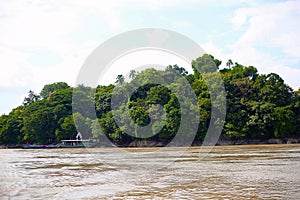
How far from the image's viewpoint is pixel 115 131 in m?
54.5

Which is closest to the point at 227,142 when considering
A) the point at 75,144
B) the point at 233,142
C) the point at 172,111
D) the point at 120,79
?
the point at 233,142

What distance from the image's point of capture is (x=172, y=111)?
166 feet

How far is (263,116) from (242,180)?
3862cm

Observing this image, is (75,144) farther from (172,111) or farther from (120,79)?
(172,111)

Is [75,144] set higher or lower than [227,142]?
higher

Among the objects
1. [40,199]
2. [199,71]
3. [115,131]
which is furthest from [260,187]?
[199,71]

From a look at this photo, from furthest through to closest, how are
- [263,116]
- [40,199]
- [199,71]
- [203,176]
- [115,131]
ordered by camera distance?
[199,71]
[115,131]
[263,116]
[203,176]
[40,199]

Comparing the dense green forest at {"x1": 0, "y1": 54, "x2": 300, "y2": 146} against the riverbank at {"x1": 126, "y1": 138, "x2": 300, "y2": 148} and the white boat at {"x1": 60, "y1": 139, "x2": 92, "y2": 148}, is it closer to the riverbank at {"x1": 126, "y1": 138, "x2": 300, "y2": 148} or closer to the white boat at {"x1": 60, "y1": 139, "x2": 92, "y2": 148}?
the riverbank at {"x1": 126, "y1": 138, "x2": 300, "y2": 148}

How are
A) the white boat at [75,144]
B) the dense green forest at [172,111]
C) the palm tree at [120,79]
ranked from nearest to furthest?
1. the dense green forest at [172,111]
2. the white boat at [75,144]
3. the palm tree at [120,79]

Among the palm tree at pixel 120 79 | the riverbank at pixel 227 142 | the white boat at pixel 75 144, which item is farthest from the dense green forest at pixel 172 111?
the palm tree at pixel 120 79

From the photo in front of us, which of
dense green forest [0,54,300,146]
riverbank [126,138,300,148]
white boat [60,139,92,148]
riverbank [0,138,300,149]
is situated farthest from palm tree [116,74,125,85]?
riverbank [126,138,300,148]

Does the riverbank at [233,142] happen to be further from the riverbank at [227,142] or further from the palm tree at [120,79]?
the palm tree at [120,79]

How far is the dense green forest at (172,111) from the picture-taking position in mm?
49969

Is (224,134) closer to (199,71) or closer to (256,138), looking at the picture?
(256,138)
